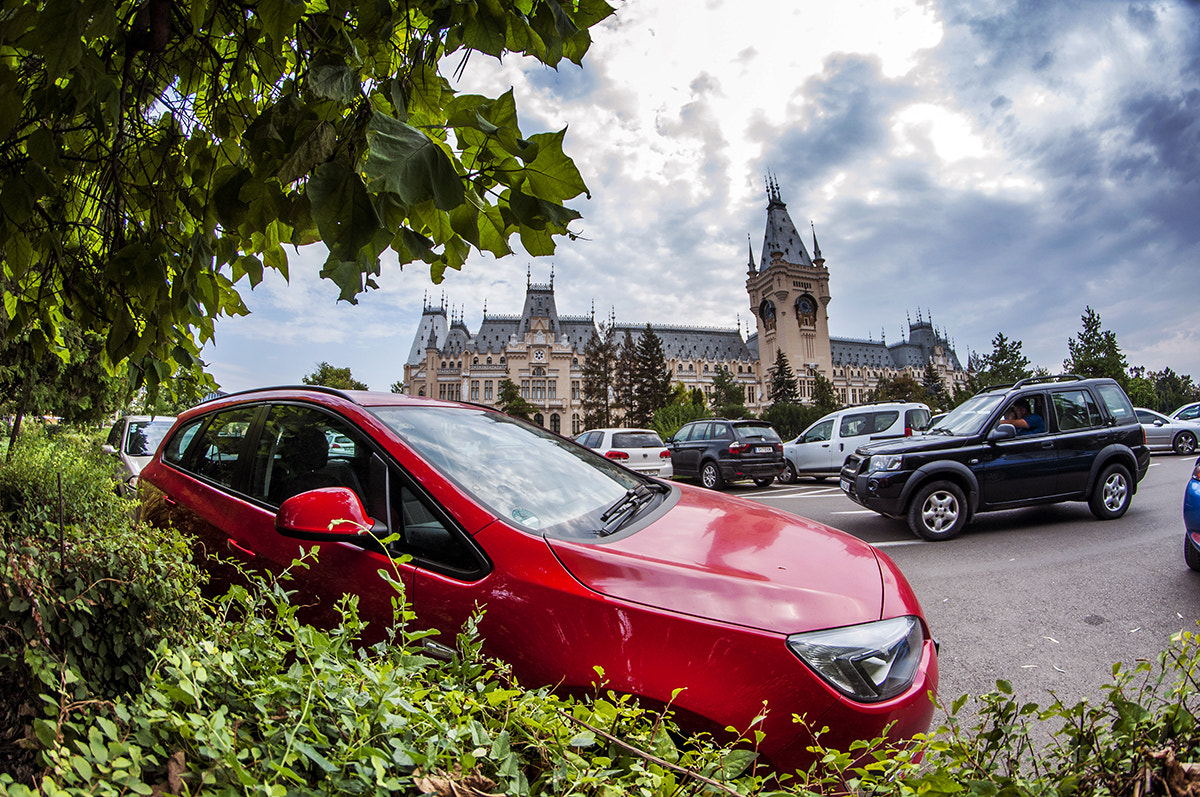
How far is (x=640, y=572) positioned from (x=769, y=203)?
3912 inches

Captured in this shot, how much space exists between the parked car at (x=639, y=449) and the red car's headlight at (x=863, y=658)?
1265 centimetres

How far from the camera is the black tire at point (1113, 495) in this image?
7785mm

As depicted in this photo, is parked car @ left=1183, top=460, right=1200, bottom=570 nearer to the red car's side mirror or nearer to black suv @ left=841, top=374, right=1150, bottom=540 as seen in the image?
black suv @ left=841, top=374, right=1150, bottom=540

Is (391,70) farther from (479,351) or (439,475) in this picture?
(479,351)

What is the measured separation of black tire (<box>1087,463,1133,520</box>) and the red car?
25.1 feet

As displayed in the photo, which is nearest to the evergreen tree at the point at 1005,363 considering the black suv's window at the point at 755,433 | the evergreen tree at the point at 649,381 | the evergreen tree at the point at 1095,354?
the evergreen tree at the point at 1095,354

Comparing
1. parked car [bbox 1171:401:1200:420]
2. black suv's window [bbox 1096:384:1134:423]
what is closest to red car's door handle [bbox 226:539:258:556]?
black suv's window [bbox 1096:384:1134:423]

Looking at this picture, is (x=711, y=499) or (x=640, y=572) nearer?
(x=640, y=572)

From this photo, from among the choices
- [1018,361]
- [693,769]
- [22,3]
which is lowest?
[693,769]

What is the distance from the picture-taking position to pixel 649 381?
61688 mm

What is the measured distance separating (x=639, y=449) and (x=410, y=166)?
47.3 feet

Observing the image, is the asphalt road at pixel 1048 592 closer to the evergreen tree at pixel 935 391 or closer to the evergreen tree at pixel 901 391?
the evergreen tree at pixel 935 391

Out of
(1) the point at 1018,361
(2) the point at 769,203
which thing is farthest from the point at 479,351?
(1) the point at 1018,361

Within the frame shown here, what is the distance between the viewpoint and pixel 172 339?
2.93m
